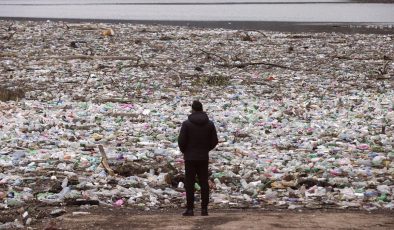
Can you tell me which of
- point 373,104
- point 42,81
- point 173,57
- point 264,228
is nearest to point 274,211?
point 264,228

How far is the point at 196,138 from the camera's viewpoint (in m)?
9.10

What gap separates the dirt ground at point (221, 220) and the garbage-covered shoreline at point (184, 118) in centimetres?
44

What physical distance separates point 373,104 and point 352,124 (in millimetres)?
3026

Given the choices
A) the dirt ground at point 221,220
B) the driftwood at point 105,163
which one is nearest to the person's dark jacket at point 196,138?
the dirt ground at point 221,220

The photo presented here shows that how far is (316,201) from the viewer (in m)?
10.6

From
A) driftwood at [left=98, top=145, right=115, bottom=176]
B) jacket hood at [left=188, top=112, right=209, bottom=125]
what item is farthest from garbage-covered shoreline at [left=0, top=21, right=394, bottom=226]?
jacket hood at [left=188, top=112, right=209, bottom=125]

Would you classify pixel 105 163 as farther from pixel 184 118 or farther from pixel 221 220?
pixel 184 118

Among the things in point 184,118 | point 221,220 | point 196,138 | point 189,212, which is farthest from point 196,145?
point 184,118

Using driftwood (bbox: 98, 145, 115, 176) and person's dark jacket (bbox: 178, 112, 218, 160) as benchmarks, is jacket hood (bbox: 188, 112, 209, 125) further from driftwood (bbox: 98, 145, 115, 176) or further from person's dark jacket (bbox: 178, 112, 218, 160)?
driftwood (bbox: 98, 145, 115, 176)

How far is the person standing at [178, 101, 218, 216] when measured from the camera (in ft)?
29.9

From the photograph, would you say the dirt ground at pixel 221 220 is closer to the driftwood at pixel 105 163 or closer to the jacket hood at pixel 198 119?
the jacket hood at pixel 198 119

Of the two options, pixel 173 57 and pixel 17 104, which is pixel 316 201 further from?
pixel 173 57

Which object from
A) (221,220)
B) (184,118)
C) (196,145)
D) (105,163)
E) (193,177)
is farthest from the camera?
(184,118)

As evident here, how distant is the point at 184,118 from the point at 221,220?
26.2ft
